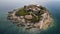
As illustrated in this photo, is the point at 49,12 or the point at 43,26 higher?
the point at 49,12

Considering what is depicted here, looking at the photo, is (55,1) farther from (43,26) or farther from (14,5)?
(14,5)

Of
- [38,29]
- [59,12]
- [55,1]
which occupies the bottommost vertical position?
[38,29]

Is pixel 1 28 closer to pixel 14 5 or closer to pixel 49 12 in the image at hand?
pixel 14 5

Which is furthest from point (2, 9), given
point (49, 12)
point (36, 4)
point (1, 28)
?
point (49, 12)
